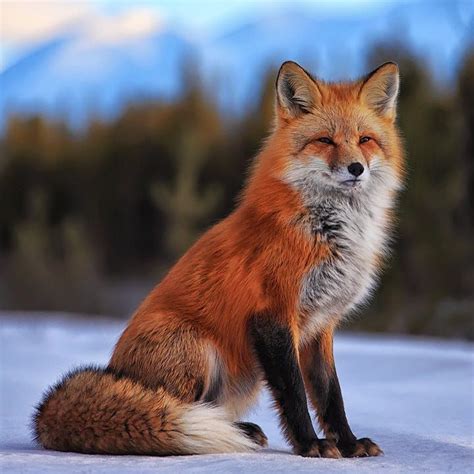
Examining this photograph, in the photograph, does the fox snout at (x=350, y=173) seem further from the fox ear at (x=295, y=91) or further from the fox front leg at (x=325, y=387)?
the fox front leg at (x=325, y=387)

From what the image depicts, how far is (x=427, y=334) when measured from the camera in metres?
12.1

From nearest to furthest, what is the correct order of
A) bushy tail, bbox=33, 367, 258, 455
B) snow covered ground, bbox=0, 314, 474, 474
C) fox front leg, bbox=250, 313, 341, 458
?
1. snow covered ground, bbox=0, 314, 474, 474
2. bushy tail, bbox=33, 367, 258, 455
3. fox front leg, bbox=250, 313, 341, 458

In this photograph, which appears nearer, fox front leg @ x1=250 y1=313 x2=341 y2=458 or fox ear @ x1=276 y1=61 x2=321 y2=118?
fox front leg @ x1=250 y1=313 x2=341 y2=458

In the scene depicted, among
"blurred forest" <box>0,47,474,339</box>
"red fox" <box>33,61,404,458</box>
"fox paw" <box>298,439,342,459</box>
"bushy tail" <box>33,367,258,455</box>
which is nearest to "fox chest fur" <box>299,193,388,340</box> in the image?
"red fox" <box>33,61,404,458</box>

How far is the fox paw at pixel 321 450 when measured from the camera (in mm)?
3590

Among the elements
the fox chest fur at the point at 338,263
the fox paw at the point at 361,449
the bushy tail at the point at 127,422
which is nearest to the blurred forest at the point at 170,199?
the fox chest fur at the point at 338,263

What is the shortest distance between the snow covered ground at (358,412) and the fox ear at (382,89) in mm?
1658

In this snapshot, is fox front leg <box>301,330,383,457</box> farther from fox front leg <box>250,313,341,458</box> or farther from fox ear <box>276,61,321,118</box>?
fox ear <box>276,61,321,118</box>

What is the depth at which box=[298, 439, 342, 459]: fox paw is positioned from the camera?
141 inches

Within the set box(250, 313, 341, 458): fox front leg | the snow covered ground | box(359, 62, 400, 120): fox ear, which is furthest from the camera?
box(359, 62, 400, 120): fox ear

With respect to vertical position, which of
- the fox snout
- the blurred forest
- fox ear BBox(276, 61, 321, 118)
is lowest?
the blurred forest

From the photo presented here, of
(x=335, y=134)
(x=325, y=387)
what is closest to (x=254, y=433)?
(x=325, y=387)

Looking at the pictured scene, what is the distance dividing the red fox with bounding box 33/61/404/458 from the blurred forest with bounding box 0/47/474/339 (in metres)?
7.33

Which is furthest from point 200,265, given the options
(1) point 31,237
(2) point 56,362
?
(1) point 31,237
